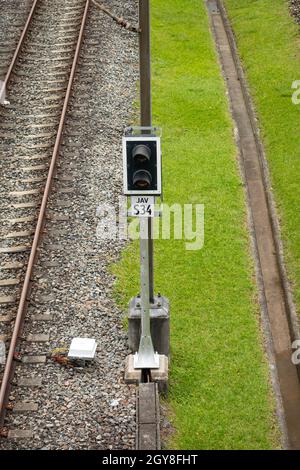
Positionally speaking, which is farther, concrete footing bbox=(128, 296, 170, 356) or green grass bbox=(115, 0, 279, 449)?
concrete footing bbox=(128, 296, 170, 356)

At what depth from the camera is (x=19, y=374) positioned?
442 inches

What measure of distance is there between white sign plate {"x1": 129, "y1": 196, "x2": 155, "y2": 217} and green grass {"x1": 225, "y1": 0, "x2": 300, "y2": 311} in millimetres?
4308

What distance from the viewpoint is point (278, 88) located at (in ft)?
68.8

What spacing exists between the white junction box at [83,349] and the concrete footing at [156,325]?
0.60 m

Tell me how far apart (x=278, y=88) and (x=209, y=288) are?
938 centimetres

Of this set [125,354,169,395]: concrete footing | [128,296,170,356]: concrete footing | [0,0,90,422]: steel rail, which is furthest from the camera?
[128,296,170,356]: concrete footing

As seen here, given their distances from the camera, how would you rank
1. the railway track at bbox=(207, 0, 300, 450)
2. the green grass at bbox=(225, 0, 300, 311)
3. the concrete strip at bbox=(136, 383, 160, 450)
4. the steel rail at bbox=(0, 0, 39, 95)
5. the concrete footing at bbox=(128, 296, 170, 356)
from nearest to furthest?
1. the concrete strip at bbox=(136, 383, 160, 450)
2. the concrete footing at bbox=(128, 296, 170, 356)
3. the railway track at bbox=(207, 0, 300, 450)
4. the green grass at bbox=(225, 0, 300, 311)
5. the steel rail at bbox=(0, 0, 39, 95)

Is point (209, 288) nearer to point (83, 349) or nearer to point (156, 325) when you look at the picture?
point (156, 325)

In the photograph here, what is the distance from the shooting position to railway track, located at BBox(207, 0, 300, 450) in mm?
11523

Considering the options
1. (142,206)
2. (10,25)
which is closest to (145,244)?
(142,206)

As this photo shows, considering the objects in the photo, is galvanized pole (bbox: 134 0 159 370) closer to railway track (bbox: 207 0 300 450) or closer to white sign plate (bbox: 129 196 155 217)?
white sign plate (bbox: 129 196 155 217)

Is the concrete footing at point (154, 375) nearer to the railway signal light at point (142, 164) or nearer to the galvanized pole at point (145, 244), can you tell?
the galvanized pole at point (145, 244)

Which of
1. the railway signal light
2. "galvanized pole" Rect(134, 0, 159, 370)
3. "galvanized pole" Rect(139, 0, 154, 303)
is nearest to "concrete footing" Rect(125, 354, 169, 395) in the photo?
"galvanized pole" Rect(134, 0, 159, 370)

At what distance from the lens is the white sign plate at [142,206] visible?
9.81m
